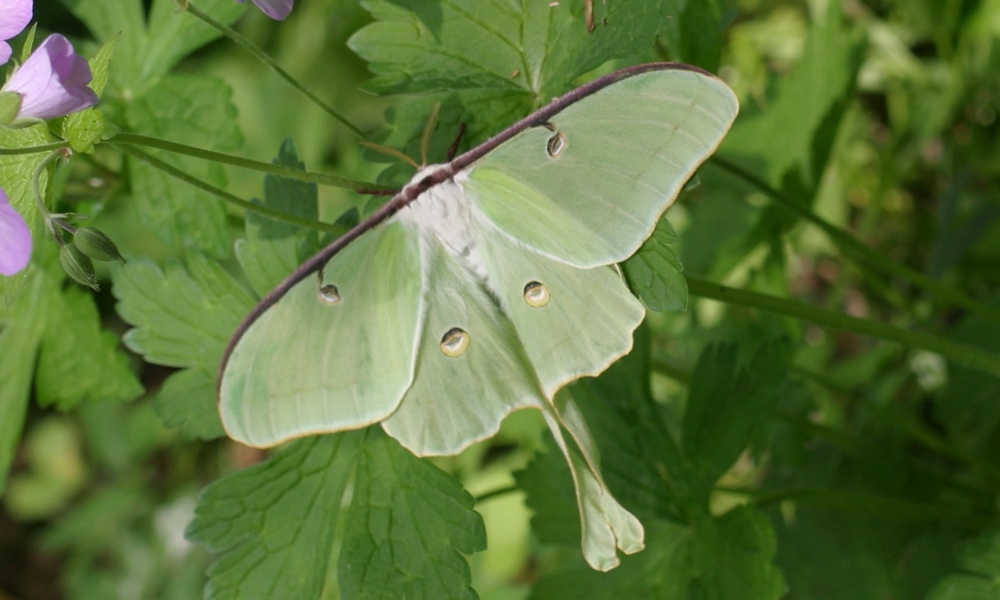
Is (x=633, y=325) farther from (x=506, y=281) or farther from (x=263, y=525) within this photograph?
(x=263, y=525)

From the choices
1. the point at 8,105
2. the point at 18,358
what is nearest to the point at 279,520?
the point at 18,358

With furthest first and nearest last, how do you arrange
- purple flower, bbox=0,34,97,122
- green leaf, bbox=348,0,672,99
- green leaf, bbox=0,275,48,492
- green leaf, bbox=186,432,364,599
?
green leaf, bbox=0,275,48,492 < green leaf, bbox=186,432,364,599 < green leaf, bbox=348,0,672,99 < purple flower, bbox=0,34,97,122

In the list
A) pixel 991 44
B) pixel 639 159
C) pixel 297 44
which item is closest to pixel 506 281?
pixel 639 159

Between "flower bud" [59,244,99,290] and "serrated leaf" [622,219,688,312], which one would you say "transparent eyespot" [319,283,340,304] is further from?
"serrated leaf" [622,219,688,312]

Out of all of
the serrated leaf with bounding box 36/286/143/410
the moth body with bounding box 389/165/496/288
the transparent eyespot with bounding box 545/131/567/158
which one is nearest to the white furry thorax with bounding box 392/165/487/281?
the moth body with bounding box 389/165/496/288

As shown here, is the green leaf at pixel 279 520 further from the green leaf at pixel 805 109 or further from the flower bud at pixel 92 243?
the green leaf at pixel 805 109

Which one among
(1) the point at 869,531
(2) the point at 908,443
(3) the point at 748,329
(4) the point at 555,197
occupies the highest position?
(4) the point at 555,197

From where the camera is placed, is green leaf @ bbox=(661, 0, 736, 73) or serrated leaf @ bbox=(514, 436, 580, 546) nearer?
green leaf @ bbox=(661, 0, 736, 73)

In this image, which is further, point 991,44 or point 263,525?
point 991,44

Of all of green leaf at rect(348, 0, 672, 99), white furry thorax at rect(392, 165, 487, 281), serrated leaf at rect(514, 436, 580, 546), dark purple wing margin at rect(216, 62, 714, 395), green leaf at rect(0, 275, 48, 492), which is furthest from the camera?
green leaf at rect(0, 275, 48, 492)
